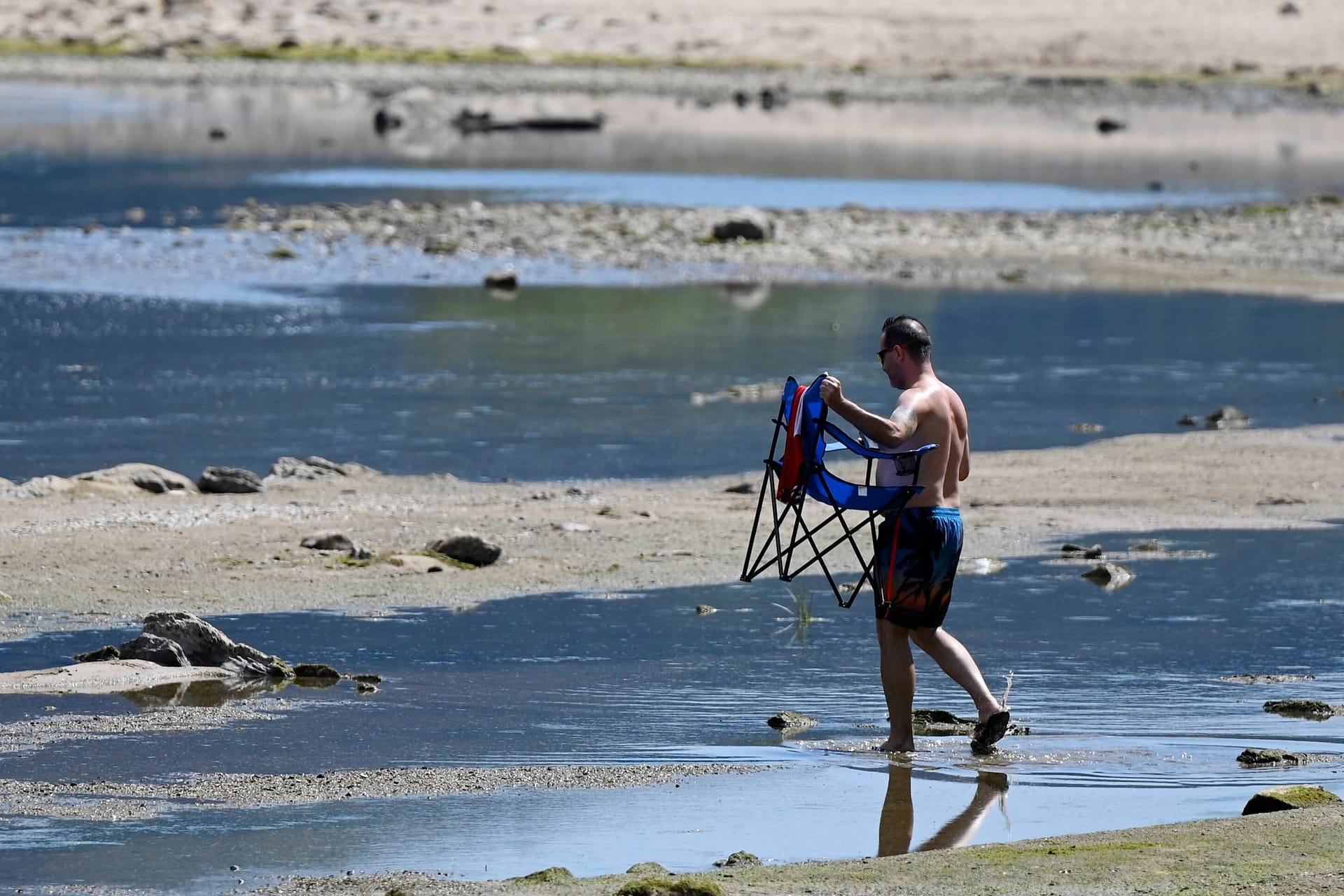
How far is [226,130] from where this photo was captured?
189 feet

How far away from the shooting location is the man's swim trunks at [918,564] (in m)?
7.77

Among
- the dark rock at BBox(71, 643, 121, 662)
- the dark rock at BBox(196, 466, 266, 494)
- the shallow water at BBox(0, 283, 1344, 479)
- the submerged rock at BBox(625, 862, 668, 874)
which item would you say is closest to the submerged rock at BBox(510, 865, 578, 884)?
the submerged rock at BBox(625, 862, 668, 874)

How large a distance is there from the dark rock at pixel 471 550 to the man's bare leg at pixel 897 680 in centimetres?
403

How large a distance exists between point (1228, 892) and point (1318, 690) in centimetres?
339

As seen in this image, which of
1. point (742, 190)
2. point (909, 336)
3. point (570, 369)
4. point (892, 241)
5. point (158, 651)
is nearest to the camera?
point (909, 336)

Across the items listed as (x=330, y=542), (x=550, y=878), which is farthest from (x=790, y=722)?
(x=330, y=542)

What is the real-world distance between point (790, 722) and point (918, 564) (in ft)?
3.39

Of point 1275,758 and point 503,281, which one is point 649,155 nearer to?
point 503,281

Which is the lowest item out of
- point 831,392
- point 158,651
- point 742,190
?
point 742,190

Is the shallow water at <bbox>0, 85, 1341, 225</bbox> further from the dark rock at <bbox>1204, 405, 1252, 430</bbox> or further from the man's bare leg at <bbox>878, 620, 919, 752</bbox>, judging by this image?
the man's bare leg at <bbox>878, 620, 919, 752</bbox>

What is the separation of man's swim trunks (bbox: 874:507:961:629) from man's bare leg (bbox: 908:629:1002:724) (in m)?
0.08

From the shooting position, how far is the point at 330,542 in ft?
38.8

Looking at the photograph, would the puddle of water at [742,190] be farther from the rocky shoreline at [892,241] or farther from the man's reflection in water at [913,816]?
the man's reflection in water at [913,816]

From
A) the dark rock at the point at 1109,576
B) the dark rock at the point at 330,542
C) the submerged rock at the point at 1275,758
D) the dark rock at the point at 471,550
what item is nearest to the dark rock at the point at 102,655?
the dark rock at the point at 330,542
